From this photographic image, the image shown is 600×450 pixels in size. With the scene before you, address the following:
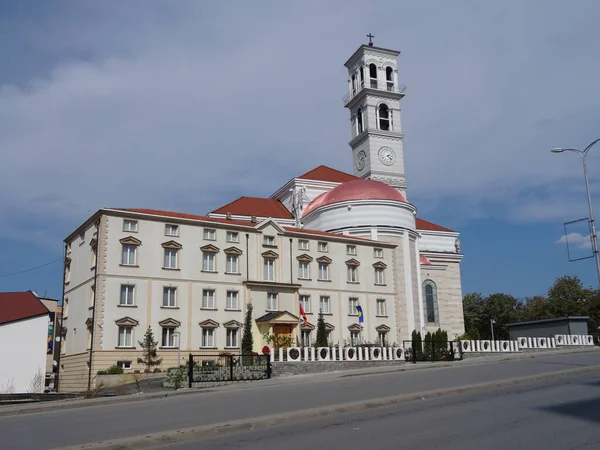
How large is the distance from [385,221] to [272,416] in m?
43.0

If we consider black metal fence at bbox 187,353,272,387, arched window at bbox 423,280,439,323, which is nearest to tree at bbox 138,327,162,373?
black metal fence at bbox 187,353,272,387

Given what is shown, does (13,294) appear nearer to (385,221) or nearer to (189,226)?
(189,226)

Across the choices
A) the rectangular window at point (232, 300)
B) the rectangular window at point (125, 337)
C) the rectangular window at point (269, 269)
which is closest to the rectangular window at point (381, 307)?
the rectangular window at point (269, 269)

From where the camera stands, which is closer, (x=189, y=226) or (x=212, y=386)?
(x=212, y=386)

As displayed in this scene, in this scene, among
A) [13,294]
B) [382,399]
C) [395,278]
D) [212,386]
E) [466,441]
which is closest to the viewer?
[466,441]

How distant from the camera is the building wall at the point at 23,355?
39688 mm

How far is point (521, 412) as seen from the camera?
41.2ft

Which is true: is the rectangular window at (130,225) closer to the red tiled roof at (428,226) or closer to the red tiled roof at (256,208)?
the red tiled roof at (256,208)

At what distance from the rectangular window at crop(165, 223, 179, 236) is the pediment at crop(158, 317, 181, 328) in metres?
5.89

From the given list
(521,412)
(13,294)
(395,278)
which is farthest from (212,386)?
(395,278)

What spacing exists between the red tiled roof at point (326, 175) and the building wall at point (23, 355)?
111 ft

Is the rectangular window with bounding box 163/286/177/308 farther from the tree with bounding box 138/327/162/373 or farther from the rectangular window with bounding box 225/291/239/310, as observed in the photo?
the rectangular window with bounding box 225/291/239/310

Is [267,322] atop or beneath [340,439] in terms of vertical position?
atop

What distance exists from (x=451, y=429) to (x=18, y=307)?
1485 inches
